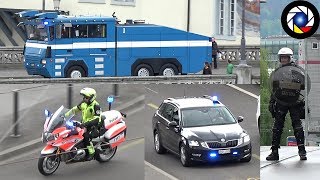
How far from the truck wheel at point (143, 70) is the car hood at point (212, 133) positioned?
5.49 feet

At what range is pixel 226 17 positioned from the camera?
22.7ft

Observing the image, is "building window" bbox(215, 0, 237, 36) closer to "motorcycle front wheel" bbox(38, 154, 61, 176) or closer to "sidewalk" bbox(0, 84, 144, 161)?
"sidewalk" bbox(0, 84, 144, 161)

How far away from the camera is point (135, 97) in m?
5.59

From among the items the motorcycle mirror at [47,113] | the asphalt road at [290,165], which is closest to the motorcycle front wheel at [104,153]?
the motorcycle mirror at [47,113]

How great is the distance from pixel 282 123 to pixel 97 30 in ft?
9.21

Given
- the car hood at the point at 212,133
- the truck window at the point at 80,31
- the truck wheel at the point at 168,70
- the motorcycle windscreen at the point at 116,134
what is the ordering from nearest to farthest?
the car hood at the point at 212,133 → the motorcycle windscreen at the point at 116,134 → the truck wheel at the point at 168,70 → the truck window at the point at 80,31

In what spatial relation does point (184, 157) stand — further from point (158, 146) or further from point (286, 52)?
point (286, 52)

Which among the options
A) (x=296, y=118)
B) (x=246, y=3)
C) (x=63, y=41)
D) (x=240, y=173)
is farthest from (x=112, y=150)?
(x=63, y=41)

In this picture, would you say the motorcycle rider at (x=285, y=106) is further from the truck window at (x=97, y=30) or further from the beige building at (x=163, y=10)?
the truck window at (x=97, y=30)

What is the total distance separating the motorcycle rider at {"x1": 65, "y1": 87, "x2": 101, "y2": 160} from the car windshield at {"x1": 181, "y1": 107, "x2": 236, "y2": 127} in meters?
0.64

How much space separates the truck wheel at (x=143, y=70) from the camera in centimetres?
710

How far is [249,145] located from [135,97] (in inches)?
35.7

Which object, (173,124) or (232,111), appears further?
(232,111)

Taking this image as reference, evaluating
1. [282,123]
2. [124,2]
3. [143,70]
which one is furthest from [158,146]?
[124,2]
